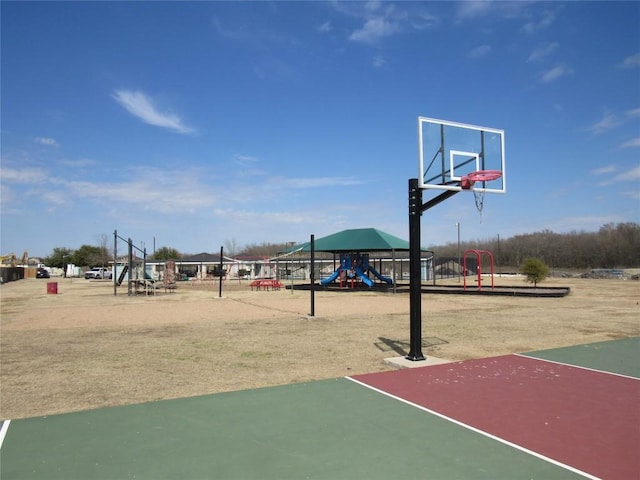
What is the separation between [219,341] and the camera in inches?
401

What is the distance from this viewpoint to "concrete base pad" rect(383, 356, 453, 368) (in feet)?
24.5

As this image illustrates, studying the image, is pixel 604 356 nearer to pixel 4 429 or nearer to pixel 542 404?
pixel 542 404

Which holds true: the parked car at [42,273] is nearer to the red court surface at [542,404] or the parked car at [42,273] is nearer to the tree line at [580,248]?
the tree line at [580,248]

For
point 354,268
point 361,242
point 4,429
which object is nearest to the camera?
point 4,429

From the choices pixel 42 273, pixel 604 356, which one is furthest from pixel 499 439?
pixel 42 273

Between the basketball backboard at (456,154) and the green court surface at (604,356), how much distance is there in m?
3.12

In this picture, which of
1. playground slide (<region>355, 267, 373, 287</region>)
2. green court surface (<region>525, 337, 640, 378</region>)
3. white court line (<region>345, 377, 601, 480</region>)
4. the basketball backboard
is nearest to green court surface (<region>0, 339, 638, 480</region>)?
white court line (<region>345, 377, 601, 480</region>)

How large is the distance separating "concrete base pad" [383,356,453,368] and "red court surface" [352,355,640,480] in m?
0.20

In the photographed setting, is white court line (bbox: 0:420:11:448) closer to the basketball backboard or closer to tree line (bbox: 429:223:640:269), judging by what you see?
the basketball backboard

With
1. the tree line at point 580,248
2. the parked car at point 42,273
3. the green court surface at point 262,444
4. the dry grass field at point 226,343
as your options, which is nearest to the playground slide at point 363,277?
the dry grass field at point 226,343

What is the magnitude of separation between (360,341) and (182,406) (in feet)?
17.3

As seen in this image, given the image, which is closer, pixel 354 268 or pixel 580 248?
pixel 354 268

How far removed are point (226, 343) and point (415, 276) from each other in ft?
14.2

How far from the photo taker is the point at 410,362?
7668 millimetres
